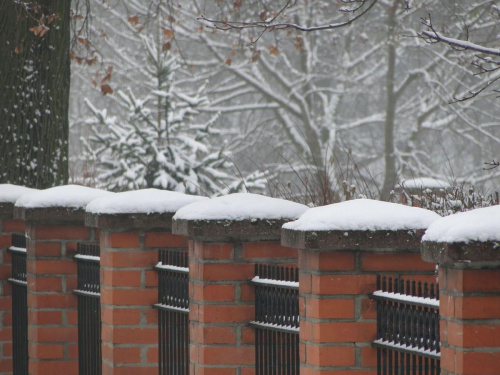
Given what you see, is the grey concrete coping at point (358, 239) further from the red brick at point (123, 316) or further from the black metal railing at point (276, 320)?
the red brick at point (123, 316)

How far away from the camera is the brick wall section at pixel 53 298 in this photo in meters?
5.47

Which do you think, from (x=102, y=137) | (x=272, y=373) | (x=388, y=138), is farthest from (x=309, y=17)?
(x=272, y=373)

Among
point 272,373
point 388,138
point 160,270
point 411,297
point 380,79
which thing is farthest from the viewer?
point 380,79

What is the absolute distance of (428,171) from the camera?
997 inches

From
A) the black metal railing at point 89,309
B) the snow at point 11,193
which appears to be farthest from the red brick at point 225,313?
the snow at point 11,193

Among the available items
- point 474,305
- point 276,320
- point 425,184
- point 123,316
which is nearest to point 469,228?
point 474,305

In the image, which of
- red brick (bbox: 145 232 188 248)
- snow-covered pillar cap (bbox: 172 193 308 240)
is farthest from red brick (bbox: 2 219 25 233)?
snow-covered pillar cap (bbox: 172 193 308 240)

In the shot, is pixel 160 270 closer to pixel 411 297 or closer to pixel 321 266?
pixel 321 266

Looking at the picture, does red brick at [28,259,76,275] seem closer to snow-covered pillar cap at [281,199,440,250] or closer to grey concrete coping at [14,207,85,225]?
grey concrete coping at [14,207,85,225]

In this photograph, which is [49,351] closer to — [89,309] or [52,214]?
[89,309]

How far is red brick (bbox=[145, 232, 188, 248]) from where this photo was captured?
15.5 ft

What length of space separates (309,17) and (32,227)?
19.8 metres

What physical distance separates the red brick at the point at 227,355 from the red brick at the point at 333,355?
0.78 metres

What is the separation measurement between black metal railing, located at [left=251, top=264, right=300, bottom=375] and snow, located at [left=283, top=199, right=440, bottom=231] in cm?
44
